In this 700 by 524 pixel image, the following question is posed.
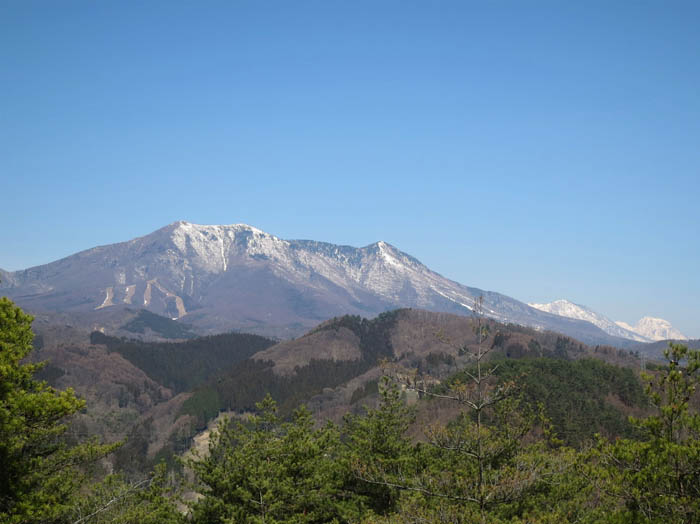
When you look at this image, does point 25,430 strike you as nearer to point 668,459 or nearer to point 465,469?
point 465,469

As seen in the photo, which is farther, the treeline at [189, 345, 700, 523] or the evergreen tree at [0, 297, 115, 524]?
the evergreen tree at [0, 297, 115, 524]

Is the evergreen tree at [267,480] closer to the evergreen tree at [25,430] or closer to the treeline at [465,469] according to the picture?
the treeline at [465,469]

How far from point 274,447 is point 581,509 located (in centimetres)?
1696

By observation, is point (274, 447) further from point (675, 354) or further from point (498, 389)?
point (675, 354)

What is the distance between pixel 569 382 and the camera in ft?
550

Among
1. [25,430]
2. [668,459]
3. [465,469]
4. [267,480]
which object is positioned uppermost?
[668,459]

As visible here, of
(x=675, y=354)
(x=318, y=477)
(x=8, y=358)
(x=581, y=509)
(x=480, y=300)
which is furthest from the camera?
(x=318, y=477)

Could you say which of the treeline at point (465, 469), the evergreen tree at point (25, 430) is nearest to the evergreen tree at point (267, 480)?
the treeline at point (465, 469)

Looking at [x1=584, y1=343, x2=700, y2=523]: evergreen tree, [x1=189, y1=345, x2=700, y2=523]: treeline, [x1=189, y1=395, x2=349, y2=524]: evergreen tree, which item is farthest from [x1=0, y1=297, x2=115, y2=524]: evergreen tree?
[x1=584, y1=343, x2=700, y2=523]: evergreen tree

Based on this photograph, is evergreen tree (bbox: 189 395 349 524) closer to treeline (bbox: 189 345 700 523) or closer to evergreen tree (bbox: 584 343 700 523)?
treeline (bbox: 189 345 700 523)

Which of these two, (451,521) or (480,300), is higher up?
(480,300)

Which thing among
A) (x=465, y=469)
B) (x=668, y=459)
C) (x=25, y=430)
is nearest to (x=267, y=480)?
(x=25, y=430)

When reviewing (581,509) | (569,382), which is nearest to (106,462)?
(569,382)

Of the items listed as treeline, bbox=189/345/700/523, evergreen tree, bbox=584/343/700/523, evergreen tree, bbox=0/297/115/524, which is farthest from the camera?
evergreen tree, bbox=0/297/115/524
